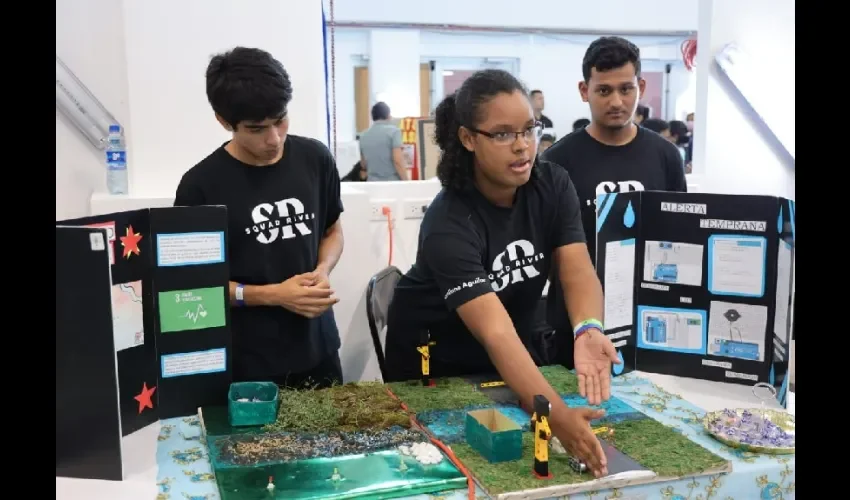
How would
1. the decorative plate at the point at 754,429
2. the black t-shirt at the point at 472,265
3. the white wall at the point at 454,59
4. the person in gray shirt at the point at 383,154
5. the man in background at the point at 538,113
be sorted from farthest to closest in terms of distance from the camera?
the white wall at the point at 454,59 < the person in gray shirt at the point at 383,154 < the man in background at the point at 538,113 < the black t-shirt at the point at 472,265 < the decorative plate at the point at 754,429

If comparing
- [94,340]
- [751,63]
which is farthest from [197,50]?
[751,63]

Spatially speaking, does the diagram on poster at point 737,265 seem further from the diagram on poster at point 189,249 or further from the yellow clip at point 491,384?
the diagram on poster at point 189,249

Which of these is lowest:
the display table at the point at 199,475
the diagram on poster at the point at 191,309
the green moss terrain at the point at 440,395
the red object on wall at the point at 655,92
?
the display table at the point at 199,475

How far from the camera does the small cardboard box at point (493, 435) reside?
134 cm

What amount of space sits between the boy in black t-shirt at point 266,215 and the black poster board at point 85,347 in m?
0.52

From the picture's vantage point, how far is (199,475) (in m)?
1.34

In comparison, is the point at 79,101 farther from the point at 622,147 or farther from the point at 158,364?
the point at 622,147

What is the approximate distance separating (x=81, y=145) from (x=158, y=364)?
5.76 feet

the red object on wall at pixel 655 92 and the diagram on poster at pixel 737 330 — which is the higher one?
the red object on wall at pixel 655 92

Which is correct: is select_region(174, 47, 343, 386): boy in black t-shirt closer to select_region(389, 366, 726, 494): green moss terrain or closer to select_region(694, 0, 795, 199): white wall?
select_region(389, 366, 726, 494): green moss terrain

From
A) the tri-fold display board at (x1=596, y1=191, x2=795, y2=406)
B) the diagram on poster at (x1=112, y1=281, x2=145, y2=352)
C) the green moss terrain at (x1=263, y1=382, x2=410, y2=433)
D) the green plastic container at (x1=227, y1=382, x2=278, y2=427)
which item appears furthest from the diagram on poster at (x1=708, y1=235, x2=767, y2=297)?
the diagram on poster at (x1=112, y1=281, x2=145, y2=352)

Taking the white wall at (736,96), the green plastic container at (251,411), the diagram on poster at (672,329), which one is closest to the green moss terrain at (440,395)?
the green plastic container at (251,411)

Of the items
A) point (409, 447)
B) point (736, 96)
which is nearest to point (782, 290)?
point (409, 447)

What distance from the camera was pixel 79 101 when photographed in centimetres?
294
